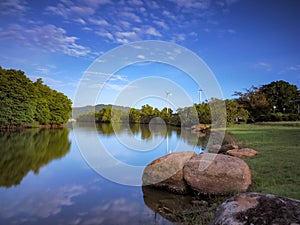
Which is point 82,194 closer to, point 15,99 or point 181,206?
point 181,206

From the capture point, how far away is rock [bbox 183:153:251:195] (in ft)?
18.7

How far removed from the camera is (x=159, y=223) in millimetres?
4844

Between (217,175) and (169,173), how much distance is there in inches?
53.3

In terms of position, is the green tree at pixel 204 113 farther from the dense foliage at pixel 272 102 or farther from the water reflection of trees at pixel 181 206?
the water reflection of trees at pixel 181 206

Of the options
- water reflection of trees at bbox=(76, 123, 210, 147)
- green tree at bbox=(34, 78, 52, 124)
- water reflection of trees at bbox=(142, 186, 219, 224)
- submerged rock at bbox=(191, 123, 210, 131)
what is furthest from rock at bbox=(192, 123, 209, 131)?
green tree at bbox=(34, 78, 52, 124)

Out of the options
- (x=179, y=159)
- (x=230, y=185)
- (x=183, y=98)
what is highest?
(x=183, y=98)

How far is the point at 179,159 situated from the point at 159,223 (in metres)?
2.20

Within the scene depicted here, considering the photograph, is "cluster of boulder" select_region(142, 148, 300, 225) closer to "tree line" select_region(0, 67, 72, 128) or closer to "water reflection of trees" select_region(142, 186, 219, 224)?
"water reflection of trees" select_region(142, 186, 219, 224)

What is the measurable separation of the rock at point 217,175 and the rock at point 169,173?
0.65ft

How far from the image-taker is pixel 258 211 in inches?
92.7

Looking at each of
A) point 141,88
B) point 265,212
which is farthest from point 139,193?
point 265,212

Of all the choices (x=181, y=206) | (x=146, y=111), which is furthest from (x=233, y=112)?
(x=181, y=206)

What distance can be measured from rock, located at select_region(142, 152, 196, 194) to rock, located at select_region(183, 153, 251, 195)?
0.20m

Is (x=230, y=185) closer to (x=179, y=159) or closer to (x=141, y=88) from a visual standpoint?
(x=179, y=159)
